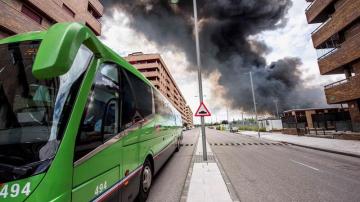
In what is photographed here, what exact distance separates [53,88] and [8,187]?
1006 mm

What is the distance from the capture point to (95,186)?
2436 millimetres

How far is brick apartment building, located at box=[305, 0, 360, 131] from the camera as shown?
16906mm

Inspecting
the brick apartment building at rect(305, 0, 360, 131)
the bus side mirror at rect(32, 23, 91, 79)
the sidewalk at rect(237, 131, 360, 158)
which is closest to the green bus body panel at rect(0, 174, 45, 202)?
the bus side mirror at rect(32, 23, 91, 79)

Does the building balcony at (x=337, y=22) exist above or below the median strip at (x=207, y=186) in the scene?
above

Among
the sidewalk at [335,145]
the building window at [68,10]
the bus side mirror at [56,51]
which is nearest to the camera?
the bus side mirror at [56,51]

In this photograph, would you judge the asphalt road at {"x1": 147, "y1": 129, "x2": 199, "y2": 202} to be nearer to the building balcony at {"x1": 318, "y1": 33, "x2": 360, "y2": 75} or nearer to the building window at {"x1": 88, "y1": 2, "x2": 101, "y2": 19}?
the building balcony at {"x1": 318, "y1": 33, "x2": 360, "y2": 75}

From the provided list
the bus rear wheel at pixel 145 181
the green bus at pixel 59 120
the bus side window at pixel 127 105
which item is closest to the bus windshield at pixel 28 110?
the green bus at pixel 59 120

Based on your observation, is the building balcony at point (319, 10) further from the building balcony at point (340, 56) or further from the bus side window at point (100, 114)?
the bus side window at point (100, 114)

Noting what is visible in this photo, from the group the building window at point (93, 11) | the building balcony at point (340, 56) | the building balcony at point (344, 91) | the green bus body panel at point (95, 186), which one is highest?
the building window at point (93, 11)

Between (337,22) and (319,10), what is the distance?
3296mm

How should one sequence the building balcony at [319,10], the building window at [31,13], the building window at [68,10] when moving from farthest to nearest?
1. the building balcony at [319,10]
2. the building window at [68,10]
3. the building window at [31,13]

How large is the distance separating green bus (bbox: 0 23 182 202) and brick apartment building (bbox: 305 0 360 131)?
21368mm

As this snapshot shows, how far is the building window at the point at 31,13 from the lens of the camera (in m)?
15.0

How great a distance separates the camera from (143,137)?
466 cm
